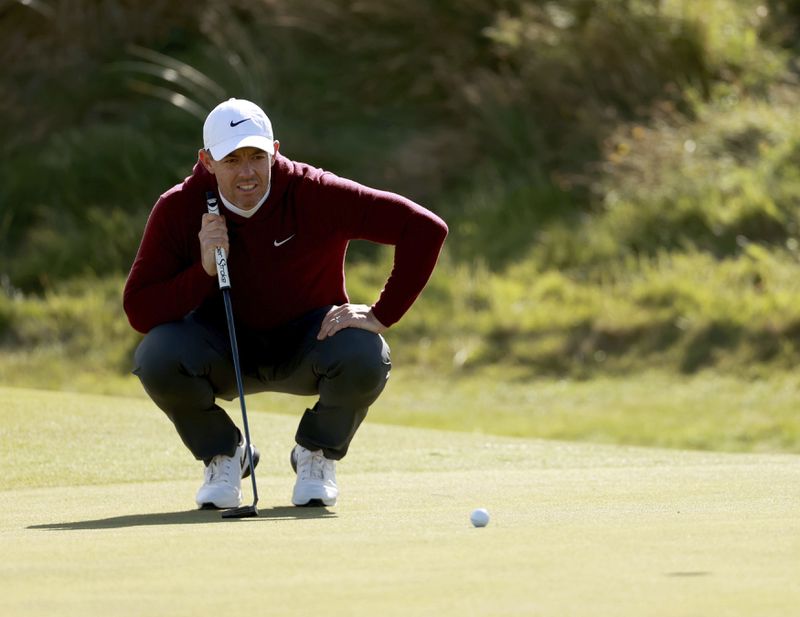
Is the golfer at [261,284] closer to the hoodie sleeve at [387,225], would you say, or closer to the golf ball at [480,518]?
the hoodie sleeve at [387,225]

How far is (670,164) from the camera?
48.5ft

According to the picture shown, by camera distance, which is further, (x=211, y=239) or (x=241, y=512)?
(x=211, y=239)

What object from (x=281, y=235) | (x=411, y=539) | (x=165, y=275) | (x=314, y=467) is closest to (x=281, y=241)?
(x=281, y=235)

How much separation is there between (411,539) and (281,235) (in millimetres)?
1885

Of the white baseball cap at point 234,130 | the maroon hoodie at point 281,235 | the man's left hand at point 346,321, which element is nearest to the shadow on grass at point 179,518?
the man's left hand at point 346,321

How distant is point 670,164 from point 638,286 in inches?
60.5

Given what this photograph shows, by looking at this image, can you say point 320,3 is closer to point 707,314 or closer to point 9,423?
point 707,314

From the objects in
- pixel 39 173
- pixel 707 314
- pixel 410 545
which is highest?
pixel 39 173

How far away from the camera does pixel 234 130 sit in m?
5.50

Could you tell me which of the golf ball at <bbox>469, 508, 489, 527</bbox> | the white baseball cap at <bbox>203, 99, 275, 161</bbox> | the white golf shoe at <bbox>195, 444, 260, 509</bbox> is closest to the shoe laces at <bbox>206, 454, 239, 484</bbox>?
the white golf shoe at <bbox>195, 444, 260, 509</bbox>

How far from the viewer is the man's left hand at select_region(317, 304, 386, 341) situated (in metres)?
5.73

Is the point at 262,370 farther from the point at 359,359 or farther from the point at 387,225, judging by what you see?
the point at 387,225

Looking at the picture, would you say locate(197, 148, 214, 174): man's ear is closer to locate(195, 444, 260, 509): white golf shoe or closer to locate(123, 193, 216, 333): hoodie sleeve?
locate(123, 193, 216, 333): hoodie sleeve

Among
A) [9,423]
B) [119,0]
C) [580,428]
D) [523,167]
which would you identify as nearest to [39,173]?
[119,0]
